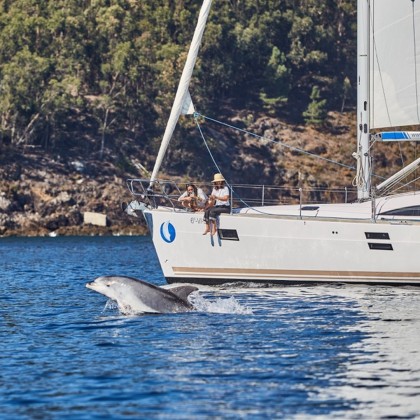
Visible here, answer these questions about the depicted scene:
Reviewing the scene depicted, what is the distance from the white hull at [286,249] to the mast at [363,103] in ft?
8.09

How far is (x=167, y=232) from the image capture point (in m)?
35.5

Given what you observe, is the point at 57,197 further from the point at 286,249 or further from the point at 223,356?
the point at 223,356

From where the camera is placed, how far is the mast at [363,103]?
119 feet

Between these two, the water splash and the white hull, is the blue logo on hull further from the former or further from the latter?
the water splash

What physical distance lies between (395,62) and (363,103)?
6.06 ft

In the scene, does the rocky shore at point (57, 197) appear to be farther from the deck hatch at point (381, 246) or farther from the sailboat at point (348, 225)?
the deck hatch at point (381, 246)

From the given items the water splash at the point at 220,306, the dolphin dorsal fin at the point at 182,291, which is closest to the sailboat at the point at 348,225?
the water splash at the point at 220,306

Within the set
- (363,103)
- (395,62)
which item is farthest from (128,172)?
(363,103)

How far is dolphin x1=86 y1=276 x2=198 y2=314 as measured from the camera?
2733cm

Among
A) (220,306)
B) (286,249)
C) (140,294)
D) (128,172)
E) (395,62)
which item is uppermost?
(395,62)

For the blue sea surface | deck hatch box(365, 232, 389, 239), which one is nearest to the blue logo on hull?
the blue sea surface

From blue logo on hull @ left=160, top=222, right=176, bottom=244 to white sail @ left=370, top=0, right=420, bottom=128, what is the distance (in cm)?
776

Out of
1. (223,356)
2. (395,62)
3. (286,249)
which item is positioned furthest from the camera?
(395,62)

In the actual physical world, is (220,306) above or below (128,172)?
below
